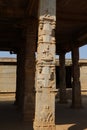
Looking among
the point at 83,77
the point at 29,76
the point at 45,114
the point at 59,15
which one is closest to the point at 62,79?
the point at 83,77

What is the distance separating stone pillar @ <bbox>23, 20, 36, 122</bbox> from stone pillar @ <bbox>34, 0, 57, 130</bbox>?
417cm

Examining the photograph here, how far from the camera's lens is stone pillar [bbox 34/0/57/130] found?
29.7ft

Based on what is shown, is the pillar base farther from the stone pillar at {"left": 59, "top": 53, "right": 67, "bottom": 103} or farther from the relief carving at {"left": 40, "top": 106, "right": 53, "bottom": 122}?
the stone pillar at {"left": 59, "top": 53, "right": 67, "bottom": 103}

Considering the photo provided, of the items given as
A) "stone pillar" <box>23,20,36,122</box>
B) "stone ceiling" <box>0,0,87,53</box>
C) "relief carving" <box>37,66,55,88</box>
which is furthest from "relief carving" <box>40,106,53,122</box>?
"stone ceiling" <box>0,0,87,53</box>

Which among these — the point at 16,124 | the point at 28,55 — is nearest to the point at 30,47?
the point at 28,55

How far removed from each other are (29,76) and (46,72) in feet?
14.5

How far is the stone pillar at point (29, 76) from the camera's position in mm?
13395

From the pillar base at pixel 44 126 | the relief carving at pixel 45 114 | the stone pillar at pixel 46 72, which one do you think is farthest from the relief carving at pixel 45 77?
the pillar base at pixel 44 126

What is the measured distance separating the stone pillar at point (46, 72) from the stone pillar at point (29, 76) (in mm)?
4172

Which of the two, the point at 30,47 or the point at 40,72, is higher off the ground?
the point at 30,47

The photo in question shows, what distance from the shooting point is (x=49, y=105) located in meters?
9.05

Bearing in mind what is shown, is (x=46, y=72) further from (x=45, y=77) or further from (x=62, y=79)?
(x=62, y=79)

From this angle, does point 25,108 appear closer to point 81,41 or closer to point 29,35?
point 29,35

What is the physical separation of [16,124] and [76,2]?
5594mm
